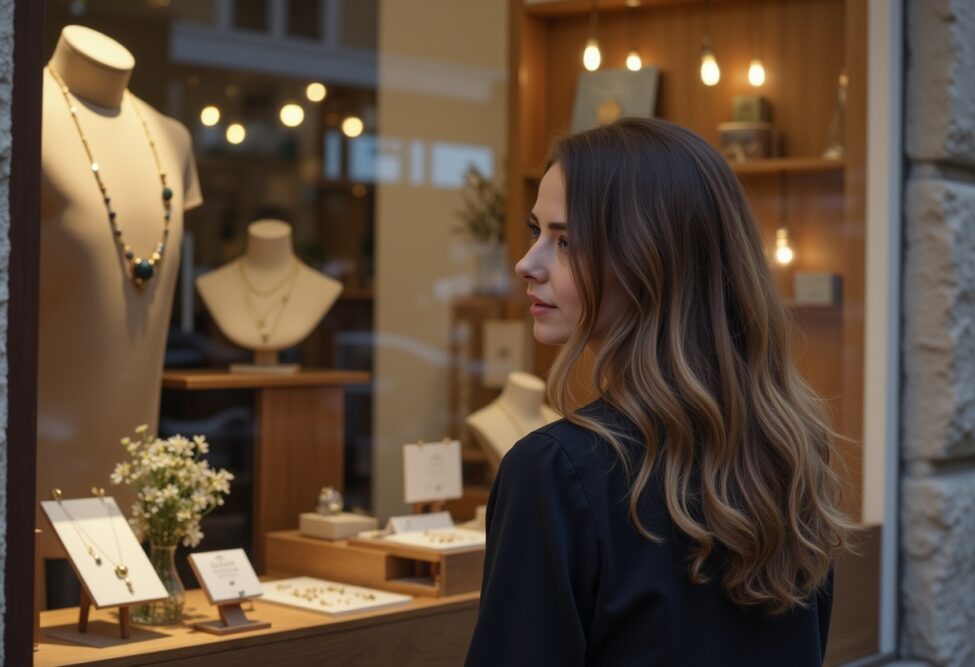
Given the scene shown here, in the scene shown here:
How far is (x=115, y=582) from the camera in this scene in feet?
6.59

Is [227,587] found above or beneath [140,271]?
beneath

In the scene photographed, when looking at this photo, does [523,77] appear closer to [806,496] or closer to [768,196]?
[768,196]

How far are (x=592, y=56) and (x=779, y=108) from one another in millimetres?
539

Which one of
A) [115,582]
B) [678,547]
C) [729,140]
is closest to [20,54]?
[115,582]

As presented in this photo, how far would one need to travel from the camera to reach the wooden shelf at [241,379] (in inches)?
106

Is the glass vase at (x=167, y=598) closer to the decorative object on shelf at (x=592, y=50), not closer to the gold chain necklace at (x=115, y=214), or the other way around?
the gold chain necklace at (x=115, y=214)

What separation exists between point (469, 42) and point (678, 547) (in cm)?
272

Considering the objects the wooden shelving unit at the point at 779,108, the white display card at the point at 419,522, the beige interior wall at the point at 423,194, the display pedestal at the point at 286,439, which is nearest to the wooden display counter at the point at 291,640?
the white display card at the point at 419,522

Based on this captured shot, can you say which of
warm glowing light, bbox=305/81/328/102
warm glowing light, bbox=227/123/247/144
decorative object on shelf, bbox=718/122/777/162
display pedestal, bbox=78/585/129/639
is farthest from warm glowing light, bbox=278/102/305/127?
display pedestal, bbox=78/585/129/639

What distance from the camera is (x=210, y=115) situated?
359 cm

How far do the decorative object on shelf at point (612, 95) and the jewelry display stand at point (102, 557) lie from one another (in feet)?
6.34

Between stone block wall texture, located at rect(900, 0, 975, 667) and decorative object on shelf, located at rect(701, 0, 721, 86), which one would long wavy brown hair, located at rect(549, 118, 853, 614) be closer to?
stone block wall texture, located at rect(900, 0, 975, 667)

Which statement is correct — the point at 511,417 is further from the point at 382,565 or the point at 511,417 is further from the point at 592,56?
the point at 592,56

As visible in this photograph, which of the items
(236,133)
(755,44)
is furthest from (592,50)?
(236,133)
